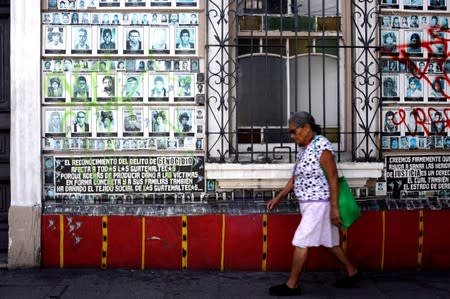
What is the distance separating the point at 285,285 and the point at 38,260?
104 inches

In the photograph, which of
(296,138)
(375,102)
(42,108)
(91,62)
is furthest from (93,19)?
(375,102)

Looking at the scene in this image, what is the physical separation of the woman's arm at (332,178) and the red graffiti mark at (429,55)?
73.0 inches

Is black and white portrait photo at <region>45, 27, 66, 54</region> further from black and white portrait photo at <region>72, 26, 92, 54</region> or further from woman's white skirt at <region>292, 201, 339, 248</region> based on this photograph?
woman's white skirt at <region>292, 201, 339, 248</region>

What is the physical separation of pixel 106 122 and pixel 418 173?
3420mm

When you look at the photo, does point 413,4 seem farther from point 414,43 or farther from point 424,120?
point 424,120

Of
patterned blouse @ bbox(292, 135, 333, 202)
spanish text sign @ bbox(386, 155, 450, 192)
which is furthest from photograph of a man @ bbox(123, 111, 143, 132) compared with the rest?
spanish text sign @ bbox(386, 155, 450, 192)

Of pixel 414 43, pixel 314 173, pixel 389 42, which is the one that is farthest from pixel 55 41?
pixel 414 43

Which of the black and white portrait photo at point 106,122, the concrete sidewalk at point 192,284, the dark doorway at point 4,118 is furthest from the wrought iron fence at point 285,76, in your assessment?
the dark doorway at point 4,118

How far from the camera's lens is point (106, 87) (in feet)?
22.8

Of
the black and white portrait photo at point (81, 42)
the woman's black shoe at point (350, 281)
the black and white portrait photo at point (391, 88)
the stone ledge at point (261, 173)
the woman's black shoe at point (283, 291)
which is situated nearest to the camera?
the woman's black shoe at point (283, 291)

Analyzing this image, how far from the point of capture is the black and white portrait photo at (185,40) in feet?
22.9

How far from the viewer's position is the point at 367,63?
711cm

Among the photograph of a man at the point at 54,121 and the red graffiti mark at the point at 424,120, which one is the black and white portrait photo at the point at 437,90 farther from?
the photograph of a man at the point at 54,121

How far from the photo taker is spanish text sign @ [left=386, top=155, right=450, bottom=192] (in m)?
7.17
